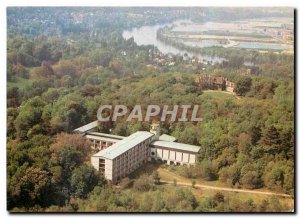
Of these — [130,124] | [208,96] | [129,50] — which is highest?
[129,50]

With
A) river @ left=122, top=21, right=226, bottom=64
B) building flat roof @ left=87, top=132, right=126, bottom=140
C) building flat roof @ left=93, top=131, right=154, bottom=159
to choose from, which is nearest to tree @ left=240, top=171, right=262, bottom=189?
building flat roof @ left=93, top=131, right=154, bottom=159

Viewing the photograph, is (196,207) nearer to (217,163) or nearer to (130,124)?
(217,163)

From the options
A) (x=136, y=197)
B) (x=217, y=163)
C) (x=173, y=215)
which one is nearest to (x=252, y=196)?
(x=217, y=163)

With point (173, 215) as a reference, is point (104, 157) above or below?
above

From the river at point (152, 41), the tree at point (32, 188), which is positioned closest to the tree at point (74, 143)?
the tree at point (32, 188)

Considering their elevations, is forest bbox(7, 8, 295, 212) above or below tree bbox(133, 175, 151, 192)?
above

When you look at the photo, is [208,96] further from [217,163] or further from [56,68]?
[56,68]

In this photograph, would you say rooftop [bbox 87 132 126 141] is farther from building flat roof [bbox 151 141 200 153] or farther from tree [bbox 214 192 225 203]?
tree [bbox 214 192 225 203]
